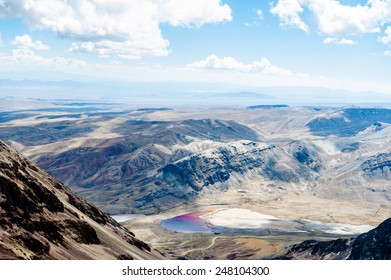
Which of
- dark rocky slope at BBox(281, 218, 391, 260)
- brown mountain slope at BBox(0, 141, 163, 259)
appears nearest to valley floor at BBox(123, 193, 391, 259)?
dark rocky slope at BBox(281, 218, 391, 260)

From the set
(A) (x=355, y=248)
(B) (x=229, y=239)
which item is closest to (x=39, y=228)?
(A) (x=355, y=248)

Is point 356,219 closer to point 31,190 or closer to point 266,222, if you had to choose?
point 266,222

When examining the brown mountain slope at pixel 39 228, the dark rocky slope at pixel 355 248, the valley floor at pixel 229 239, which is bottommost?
the valley floor at pixel 229 239

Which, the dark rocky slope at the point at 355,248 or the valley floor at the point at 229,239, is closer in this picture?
the dark rocky slope at the point at 355,248

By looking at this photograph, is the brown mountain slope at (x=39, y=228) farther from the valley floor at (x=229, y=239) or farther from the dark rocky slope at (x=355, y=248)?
the valley floor at (x=229, y=239)

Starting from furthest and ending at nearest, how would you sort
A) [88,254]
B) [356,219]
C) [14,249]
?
[356,219]
[88,254]
[14,249]

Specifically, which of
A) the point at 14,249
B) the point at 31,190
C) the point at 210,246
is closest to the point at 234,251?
the point at 210,246

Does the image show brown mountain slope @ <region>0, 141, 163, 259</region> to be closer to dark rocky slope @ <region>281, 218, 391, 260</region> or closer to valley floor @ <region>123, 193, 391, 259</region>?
dark rocky slope @ <region>281, 218, 391, 260</region>

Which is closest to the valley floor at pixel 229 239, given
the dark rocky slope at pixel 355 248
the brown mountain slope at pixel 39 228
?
the dark rocky slope at pixel 355 248
